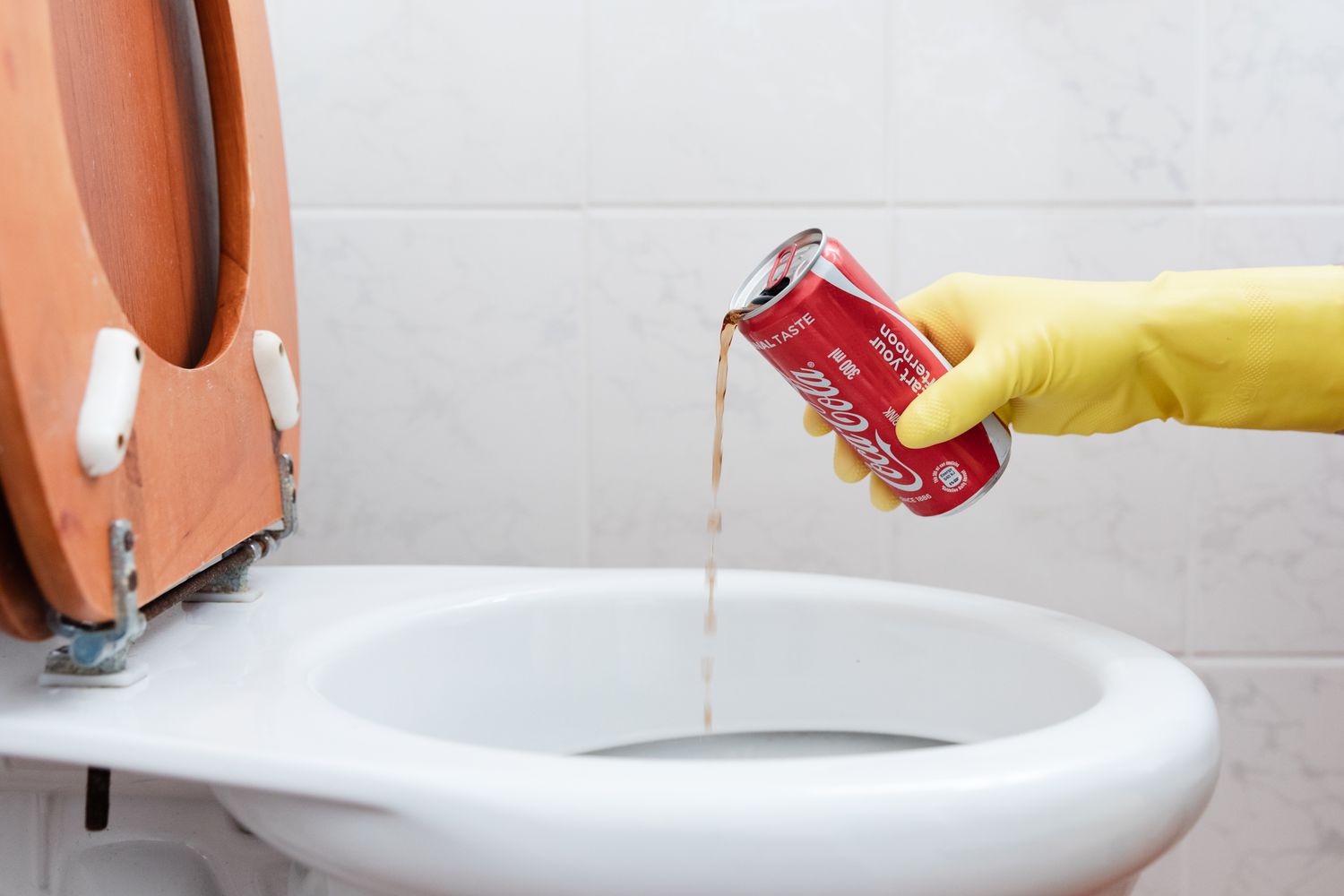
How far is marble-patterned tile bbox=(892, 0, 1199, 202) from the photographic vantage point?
829 mm

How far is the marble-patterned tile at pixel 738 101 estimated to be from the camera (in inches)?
32.5

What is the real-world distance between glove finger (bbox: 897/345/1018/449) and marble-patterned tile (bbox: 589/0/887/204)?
36 centimetres

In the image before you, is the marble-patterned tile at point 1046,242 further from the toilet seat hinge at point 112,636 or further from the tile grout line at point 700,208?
the toilet seat hinge at point 112,636

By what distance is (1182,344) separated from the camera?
574 millimetres

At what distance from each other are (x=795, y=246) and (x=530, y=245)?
37cm

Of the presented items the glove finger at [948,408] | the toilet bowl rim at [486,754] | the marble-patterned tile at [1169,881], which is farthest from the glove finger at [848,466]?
the marble-patterned tile at [1169,881]

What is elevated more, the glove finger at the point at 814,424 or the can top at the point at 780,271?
the can top at the point at 780,271

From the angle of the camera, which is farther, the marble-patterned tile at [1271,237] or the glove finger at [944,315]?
the marble-patterned tile at [1271,237]

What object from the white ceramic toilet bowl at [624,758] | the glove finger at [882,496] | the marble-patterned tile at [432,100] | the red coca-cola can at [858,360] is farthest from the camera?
the marble-patterned tile at [432,100]

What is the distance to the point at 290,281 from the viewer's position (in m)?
0.64

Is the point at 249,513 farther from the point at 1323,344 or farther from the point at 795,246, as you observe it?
the point at 1323,344

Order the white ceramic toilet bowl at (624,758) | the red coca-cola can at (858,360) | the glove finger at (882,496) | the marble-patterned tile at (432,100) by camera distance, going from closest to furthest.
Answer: the white ceramic toilet bowl at (624,758) → the red coca-cola can at (858,360) → the glove finger at (882,496) → the marble-patterned tile at (432,100)

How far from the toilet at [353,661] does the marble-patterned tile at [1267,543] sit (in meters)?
0.39

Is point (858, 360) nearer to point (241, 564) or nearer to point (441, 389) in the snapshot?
point (241, 564)
